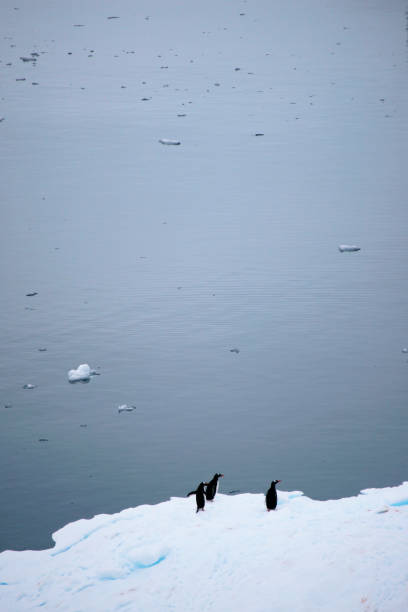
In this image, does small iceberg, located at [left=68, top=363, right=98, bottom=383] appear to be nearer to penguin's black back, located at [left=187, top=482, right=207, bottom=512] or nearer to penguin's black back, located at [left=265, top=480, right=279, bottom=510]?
penguin's black back, located at [left=187, top=482, right=207, bottom=512]

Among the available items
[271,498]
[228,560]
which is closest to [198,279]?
[271,498]

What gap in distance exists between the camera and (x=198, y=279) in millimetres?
14305

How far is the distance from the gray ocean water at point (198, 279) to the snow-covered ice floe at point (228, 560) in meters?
0.55

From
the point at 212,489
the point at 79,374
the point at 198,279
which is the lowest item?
the point at 198,279

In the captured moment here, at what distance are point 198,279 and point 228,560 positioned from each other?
23.6 ft

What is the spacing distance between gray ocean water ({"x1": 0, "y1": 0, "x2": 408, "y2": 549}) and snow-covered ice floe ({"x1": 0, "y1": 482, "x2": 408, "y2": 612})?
0.55 metres

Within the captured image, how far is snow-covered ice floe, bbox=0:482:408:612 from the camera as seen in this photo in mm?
7172

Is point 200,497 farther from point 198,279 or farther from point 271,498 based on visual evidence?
point 198,279

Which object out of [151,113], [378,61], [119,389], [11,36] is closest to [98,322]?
[119,389]

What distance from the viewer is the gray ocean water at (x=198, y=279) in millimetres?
9859

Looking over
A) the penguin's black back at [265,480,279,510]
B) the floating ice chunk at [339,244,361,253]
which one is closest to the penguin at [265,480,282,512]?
the penguin's black back at [265,480,279,510]

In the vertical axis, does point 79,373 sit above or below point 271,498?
below

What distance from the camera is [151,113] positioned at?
2298 cm

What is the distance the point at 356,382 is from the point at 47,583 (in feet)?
17.3
